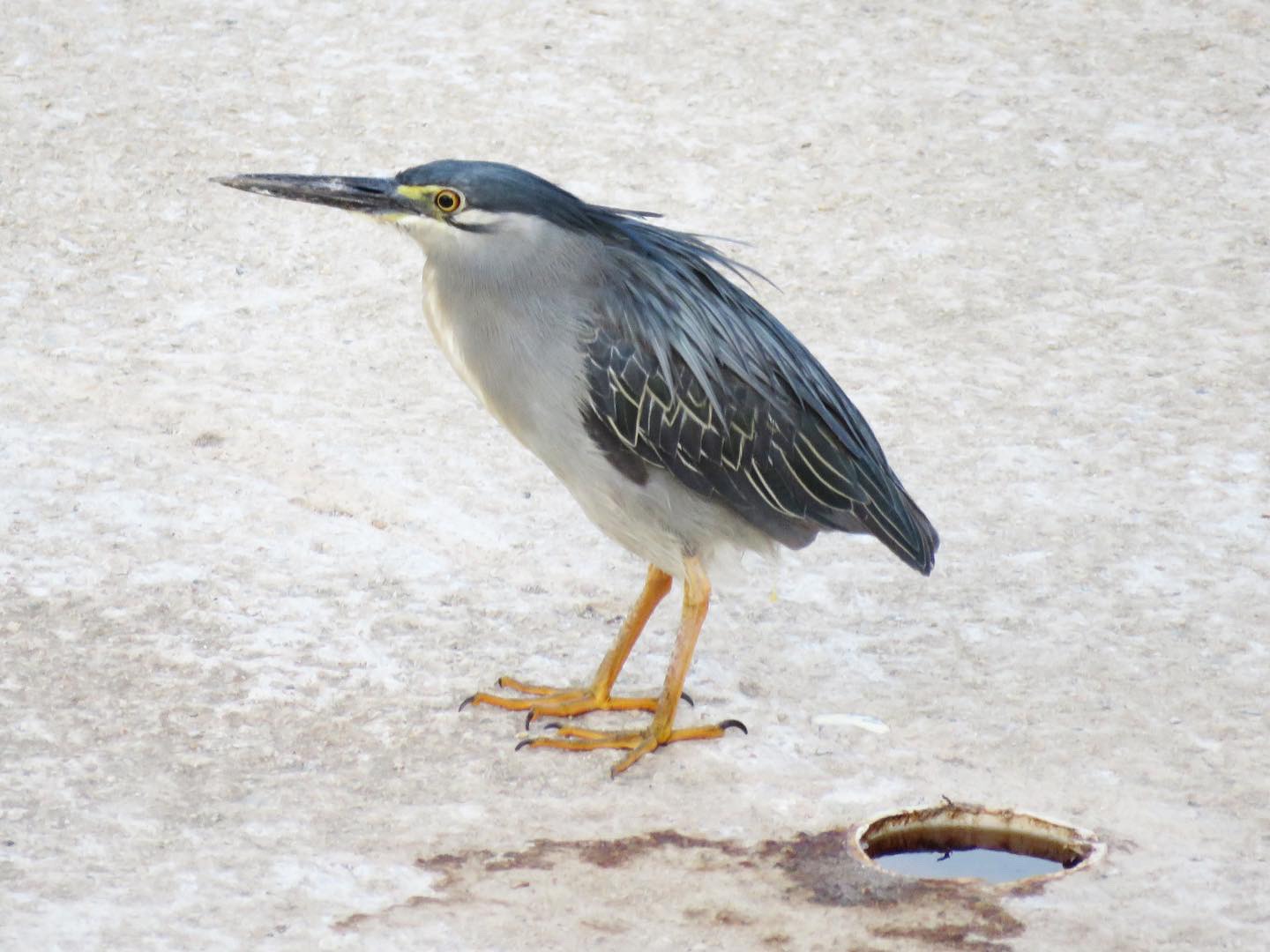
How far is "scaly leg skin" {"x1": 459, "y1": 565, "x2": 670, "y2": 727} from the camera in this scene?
5.01m

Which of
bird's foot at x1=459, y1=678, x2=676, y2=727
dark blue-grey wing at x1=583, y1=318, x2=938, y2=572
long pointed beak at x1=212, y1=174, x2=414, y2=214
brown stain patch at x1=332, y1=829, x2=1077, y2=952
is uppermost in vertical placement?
long pointed beak at x1=212, y1=174, x2=414, y2=214

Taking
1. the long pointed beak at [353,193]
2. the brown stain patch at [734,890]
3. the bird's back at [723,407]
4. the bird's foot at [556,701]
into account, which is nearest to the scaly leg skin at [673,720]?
the bird's foot at [556,701]

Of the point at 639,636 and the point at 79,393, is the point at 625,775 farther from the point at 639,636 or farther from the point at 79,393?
the point at 79,393

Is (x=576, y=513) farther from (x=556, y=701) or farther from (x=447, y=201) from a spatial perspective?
(x=447, y=201)

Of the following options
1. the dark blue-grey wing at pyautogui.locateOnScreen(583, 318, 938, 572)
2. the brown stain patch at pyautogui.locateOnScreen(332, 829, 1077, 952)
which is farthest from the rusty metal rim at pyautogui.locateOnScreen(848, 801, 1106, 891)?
the dark blue-grey wing at pyautogui.locateOnScreen(583, 318, 938, 572)

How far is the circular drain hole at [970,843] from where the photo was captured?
4.45 meters

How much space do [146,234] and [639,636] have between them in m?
3.40

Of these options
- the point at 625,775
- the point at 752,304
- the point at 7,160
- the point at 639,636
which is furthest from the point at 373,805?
the point at 7,160

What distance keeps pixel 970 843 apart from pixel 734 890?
72 cm

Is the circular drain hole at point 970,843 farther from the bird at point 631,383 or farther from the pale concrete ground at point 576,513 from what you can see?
the bird at point 631,383

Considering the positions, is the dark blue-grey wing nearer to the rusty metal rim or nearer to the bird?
the bird

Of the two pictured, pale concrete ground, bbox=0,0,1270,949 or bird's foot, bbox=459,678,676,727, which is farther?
bird's foot, bbox=459,678,676,727

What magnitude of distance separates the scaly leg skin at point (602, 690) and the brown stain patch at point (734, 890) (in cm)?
66

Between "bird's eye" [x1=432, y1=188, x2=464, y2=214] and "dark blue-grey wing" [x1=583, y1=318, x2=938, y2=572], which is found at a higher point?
"bird's eye" [x1=432, y1=188, x2=464, y2=214]
